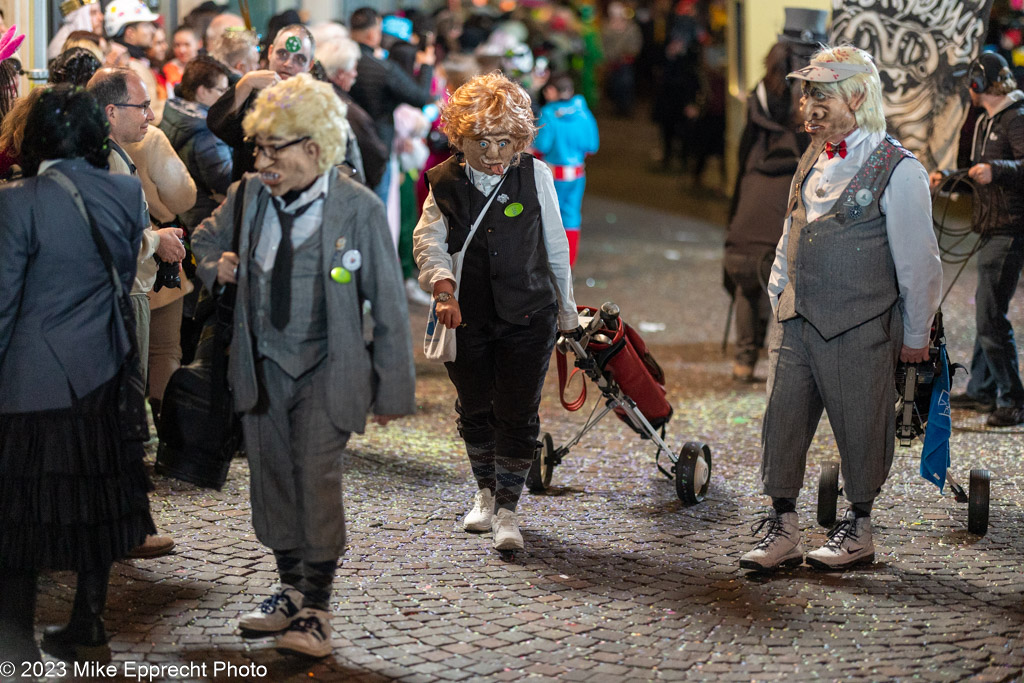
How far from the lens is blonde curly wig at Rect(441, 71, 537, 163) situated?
16.1ft

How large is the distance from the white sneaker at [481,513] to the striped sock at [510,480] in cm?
23

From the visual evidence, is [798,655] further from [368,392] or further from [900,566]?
[368,392]

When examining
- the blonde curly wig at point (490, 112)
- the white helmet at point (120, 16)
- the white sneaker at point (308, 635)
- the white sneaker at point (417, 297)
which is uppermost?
the white helmet at point (120, 16)

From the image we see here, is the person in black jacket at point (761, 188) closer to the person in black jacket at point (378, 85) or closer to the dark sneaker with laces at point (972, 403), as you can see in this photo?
A: the dark sneaker with laces at point (972, 403)

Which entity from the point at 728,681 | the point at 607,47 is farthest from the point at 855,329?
the point at 607,47

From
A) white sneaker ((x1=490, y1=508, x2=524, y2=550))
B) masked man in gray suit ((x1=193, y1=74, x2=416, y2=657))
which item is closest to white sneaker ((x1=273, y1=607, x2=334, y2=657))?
masked man in gray suit ((x1=193, y1=74, x2=416, y2=657))

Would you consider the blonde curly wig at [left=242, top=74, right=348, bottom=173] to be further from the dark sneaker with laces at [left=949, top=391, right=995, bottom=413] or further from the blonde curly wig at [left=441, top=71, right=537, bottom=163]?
the dark sneaker with laces at [left=949, top=391, right=995, bottom=413]

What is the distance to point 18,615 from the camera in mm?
4137

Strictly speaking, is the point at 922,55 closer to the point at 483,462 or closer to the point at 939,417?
the point at 939,417

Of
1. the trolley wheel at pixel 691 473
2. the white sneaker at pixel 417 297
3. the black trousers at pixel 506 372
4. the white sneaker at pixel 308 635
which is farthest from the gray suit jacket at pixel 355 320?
the white sneaker at pixel 417 297

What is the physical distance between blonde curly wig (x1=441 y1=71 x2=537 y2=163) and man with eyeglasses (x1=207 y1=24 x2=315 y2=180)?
135 cm

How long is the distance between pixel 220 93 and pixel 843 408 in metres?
3.94

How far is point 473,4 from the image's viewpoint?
23875mm

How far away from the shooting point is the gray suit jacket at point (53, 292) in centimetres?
399
